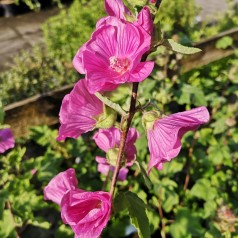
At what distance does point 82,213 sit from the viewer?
2.81ft

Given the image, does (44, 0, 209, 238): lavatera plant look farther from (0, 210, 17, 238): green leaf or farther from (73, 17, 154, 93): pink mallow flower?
(0, 210, 17, 238): green leaf

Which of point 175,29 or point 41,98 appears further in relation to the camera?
point 175,29

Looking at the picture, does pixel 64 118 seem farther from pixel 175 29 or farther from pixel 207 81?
pixel 175 29

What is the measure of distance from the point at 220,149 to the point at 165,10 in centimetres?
297

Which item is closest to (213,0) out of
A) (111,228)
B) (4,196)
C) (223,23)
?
(223,23)

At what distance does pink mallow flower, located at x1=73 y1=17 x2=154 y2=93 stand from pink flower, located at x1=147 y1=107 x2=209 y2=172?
5.7 inches

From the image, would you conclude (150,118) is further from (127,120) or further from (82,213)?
(82,213)

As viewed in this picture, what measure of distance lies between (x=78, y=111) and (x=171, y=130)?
229 mm

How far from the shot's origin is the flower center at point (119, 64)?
814 millimetres

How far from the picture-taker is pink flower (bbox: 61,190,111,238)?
2.68 feet

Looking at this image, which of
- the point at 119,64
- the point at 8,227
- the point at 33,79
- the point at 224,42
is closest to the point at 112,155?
the point at 119,64

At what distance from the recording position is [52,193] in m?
1.02

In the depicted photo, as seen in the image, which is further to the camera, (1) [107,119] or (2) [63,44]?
(2) [63,44]

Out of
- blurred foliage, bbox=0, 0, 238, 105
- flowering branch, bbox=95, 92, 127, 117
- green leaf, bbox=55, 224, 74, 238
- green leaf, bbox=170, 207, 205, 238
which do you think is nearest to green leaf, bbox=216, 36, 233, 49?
blurred foliage, bbox=0, 0, 238, 105
